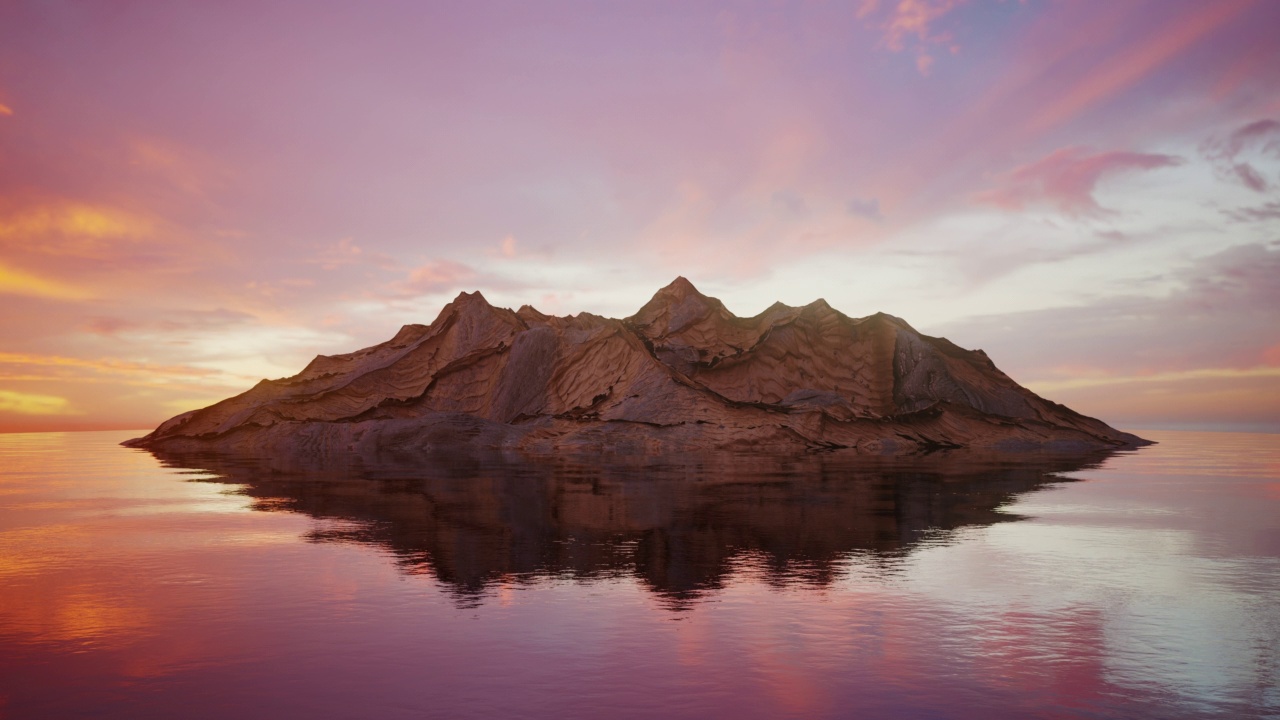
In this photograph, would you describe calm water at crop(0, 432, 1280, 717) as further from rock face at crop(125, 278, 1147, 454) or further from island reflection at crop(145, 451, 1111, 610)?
rock face at crop(125, 278, 1147, 454)

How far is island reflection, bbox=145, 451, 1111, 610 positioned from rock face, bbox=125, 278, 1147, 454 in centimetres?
2908

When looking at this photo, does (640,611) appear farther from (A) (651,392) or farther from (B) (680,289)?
(B) (680,289)

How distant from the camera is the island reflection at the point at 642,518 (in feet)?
48.7

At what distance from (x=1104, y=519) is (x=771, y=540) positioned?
32.8 ft

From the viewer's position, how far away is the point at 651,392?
75875mm

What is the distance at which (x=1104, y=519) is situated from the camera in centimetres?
2238

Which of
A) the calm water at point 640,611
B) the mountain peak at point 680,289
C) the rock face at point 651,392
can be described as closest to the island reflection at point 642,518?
the calm water at point 640,611

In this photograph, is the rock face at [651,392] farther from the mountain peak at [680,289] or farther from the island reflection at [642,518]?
the island reflection at [642,518]

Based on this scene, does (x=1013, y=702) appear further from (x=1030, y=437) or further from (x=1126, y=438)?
(x=1126, y=438)

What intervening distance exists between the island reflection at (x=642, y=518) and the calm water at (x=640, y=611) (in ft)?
0.51

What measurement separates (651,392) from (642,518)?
53880 millimetres

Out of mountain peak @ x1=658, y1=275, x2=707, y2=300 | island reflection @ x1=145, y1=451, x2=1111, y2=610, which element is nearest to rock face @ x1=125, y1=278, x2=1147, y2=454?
mountain peak @ x1=658, y1=275, x2=707, y2=300

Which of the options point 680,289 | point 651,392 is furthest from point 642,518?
point 680,289

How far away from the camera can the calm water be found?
26.8 ft
